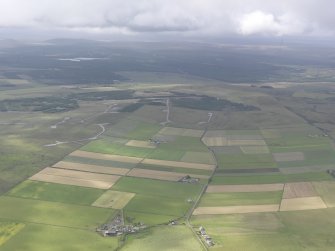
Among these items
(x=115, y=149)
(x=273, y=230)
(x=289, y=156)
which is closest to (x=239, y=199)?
(x=273, y=230)

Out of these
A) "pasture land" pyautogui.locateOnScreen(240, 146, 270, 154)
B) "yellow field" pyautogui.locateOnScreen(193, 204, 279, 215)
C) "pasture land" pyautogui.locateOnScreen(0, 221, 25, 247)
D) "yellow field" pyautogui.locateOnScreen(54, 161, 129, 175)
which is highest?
"pasture land" pyautogui.locateOnScreen(0, 221, 25, 247)

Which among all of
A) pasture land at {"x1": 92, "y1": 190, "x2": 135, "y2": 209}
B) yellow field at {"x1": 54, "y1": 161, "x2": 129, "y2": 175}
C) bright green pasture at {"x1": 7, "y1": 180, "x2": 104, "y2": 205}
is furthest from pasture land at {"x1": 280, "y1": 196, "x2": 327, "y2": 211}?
yellow field at {"x1": 54, "y1": 161, "x2": 129, "y2": 175}

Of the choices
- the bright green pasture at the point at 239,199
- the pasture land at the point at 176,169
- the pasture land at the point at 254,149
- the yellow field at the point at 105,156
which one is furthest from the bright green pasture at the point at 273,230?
the pasture land at the point at 254,149

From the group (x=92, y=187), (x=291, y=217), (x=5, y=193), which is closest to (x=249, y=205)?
(x=291, y=217)

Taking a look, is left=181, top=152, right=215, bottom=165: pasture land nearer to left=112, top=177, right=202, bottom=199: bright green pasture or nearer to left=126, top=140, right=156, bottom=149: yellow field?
left=126, top=140, right=156, bottom=149: yellow field

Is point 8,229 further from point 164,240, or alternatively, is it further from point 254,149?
point 254,149
